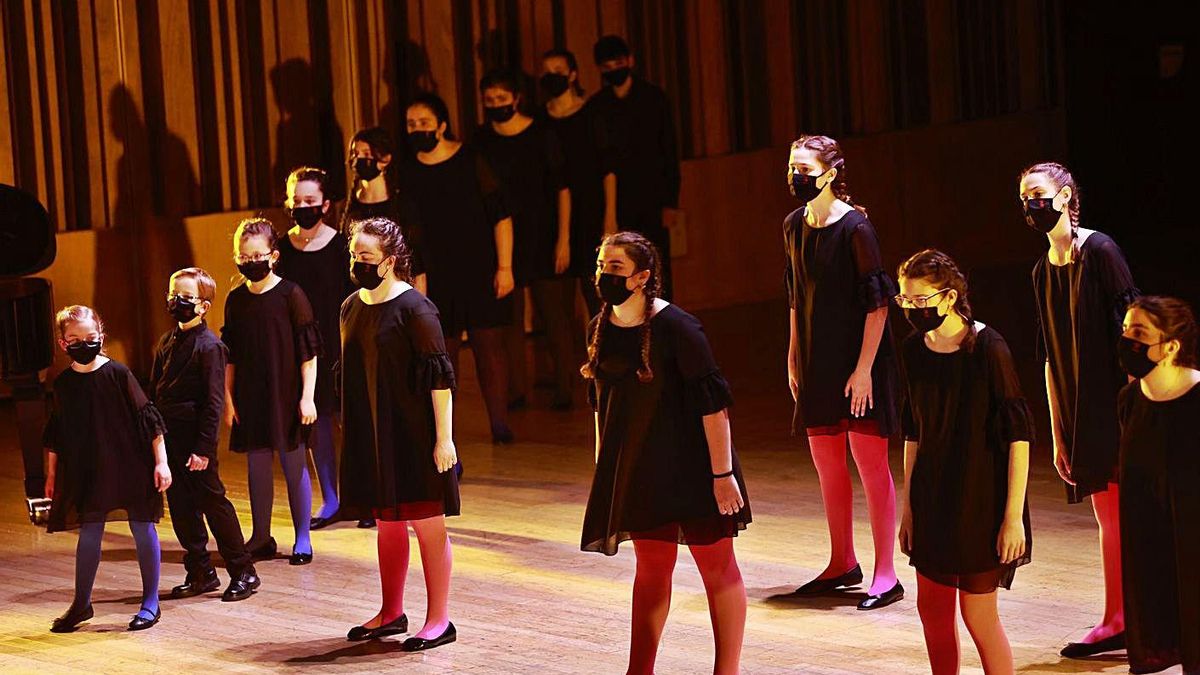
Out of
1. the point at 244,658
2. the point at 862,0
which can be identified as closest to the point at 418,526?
the point at 244,658

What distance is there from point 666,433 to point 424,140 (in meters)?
3.41

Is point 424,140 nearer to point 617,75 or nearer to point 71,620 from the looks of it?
point 617,75

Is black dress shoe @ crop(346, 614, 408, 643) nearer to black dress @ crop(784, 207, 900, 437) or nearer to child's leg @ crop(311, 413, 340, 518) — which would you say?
black dress @ crop(784, 207, 900, 437)

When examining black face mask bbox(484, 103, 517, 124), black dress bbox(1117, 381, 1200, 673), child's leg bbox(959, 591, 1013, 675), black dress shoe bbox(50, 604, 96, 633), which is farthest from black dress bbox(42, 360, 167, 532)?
black face mask bbox(484, 103, 517, 124)

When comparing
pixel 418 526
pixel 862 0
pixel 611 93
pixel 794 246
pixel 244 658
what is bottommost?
pixel 244 658

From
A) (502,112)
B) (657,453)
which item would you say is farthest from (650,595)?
(502,112)

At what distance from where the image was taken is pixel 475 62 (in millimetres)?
11359

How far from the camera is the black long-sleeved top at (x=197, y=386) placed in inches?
239

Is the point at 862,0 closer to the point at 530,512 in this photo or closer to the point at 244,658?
the point at 530,512

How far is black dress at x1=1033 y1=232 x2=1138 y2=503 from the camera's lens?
500 centimetres

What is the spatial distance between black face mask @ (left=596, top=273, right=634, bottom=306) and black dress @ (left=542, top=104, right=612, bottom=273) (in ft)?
14.6

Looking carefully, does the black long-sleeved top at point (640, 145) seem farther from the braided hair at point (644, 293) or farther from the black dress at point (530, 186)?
the braided hair at point (644, 293)

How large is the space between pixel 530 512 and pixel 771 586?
57.7 inches

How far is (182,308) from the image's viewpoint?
6.05 metres
